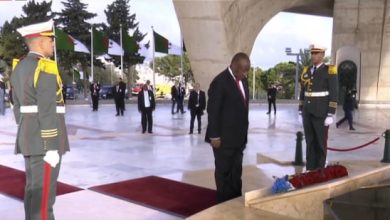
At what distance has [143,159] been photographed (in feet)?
32.9

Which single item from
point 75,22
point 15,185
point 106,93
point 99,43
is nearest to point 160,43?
point 99,43

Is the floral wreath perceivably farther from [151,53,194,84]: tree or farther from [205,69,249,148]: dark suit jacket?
[151,53,194,84]: tree

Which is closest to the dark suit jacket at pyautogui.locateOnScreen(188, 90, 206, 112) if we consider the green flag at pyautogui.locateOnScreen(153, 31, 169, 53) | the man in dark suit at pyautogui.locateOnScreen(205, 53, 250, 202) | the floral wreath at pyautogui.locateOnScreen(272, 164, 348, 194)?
the man in dark suit at pyautogui.locateOnScreen(205, 53, 250, 202)

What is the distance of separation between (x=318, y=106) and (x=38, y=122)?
433cm

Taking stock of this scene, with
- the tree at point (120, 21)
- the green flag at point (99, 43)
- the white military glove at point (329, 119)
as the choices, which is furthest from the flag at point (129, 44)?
the white military glove at point (329, 119)

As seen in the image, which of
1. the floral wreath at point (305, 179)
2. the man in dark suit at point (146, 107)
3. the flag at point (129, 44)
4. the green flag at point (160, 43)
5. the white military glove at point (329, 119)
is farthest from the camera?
the flag at point (129, 44)

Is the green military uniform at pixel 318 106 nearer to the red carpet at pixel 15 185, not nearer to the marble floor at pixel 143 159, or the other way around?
the marble floor at pixel 143 159

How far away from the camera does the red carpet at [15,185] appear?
6840 millimetres

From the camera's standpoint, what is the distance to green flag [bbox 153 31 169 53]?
31.7 metres

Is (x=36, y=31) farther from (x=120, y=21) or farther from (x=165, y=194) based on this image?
(x=120, y=21)

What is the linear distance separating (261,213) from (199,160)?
16.9 feet

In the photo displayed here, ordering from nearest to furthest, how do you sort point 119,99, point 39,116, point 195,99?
point 39,116, point 195,99, point 119,99

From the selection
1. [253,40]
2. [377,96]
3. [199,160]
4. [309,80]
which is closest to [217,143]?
[309,80]

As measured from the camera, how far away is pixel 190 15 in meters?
16.9
